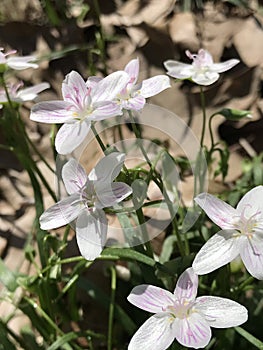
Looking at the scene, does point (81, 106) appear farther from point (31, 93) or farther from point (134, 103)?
point (31, 93)

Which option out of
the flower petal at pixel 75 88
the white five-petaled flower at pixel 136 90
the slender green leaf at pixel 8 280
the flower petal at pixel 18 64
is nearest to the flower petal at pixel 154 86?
the white five-petaled flower at pixel 136 90

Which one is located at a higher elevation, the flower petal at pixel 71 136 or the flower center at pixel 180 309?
the flower petal at pixel 71 136

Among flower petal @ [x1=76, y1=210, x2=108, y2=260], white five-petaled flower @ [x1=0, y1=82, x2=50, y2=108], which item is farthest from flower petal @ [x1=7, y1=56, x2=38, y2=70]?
flower petal @ [x1=76, y1=210, x2=108, y2=260]

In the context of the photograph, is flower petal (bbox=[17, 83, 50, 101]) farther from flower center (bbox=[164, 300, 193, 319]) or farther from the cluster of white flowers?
flower center (bbox=[164, 300, 193, 319])

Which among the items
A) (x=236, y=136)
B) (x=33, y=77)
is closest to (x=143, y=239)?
(x=236, y=136)

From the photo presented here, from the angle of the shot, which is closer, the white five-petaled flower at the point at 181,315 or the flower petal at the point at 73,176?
the white five-petaled flower at the point at 181,315

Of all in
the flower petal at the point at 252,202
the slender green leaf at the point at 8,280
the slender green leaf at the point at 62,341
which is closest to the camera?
the flower petal at the point at 252,202

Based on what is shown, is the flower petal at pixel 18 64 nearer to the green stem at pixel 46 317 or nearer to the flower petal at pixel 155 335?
the green stem at pixel 46 317
